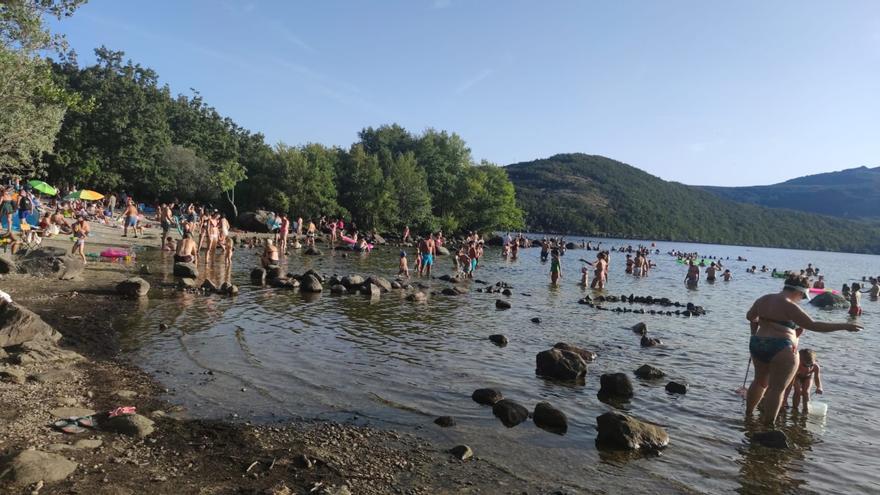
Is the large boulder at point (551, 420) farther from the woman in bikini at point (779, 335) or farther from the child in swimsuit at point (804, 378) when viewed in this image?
the child in swimsuit at point (804, 378)

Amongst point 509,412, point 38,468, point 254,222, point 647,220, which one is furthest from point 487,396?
point 647,220

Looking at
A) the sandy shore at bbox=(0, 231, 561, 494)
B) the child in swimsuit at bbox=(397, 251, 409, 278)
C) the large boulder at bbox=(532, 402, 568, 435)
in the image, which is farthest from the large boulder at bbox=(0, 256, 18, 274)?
the large boulder at bbox=(532, 402, 568, 435)

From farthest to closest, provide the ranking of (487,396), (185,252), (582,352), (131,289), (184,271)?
(185,252)
(184,271)
(131,289)
(582,352)
(487,396)

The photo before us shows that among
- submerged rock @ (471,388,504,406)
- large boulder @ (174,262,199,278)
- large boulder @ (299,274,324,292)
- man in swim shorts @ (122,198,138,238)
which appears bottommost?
submerged rock @ (471,388,504,406)

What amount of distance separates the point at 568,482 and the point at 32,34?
21.9 meters

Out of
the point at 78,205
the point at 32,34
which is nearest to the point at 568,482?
the point at 32,34

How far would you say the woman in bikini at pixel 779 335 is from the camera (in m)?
8.15

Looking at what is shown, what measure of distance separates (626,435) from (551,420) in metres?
1.15

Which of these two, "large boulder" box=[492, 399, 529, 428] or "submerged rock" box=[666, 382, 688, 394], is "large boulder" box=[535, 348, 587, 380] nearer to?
"submerged rock" box=[666, 382, 688, 394]

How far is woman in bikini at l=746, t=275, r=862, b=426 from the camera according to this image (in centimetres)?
815

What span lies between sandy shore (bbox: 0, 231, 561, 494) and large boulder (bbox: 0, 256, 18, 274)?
10947 millimetres

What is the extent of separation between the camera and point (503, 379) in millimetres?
11219

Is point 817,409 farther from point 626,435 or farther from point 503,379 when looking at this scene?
point 503,379

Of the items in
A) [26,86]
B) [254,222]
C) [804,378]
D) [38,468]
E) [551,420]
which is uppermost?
[26,86]
